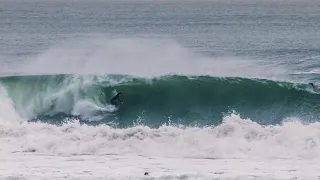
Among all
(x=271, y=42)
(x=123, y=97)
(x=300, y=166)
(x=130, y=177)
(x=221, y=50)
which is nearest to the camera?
(x=130, y=177)

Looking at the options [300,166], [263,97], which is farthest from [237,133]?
[263,97]

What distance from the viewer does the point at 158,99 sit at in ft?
76.1

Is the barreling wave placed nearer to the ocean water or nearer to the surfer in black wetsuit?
the ocean water

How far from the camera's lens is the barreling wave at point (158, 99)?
21.7m

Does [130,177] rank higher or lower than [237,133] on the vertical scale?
lower

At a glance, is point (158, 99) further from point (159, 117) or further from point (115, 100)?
point (115, 100)

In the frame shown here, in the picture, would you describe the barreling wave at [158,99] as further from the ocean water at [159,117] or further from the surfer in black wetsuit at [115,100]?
the surfer in black wetsuit at [115,100]

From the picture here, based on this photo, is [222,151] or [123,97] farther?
[123,97]

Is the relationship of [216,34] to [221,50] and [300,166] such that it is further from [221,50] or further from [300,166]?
[300,166]

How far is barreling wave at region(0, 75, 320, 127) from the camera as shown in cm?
2173

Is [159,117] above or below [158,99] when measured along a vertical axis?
below

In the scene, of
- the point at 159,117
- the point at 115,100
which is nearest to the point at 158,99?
the point at 159,117

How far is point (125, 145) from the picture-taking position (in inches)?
667

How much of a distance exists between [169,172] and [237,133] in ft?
12.5
